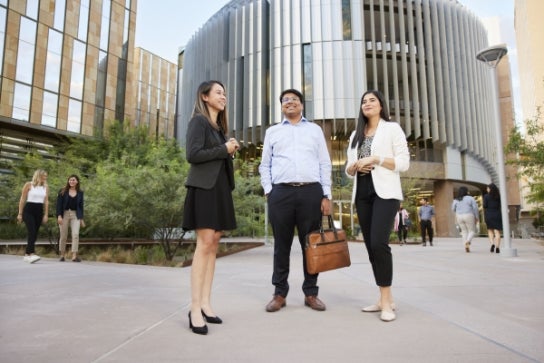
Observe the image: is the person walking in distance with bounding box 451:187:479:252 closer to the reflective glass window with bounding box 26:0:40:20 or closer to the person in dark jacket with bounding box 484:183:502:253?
the person in dark jacket with bounding box 484:183:502:253

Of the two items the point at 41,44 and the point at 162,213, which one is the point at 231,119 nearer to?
the point at 41,44

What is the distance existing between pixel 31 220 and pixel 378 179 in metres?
6.99

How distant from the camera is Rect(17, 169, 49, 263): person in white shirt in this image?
741 centimetres

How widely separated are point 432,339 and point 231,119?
29580 mm

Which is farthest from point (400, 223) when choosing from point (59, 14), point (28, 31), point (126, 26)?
point (126, 26)

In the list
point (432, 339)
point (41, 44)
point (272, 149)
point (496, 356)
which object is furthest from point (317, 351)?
point (41, 44)

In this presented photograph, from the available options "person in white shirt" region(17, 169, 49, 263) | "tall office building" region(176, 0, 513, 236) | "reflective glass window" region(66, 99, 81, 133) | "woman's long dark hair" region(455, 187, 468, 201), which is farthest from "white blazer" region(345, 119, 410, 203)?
"reflective glass window" region(66, 99, 81, 133)

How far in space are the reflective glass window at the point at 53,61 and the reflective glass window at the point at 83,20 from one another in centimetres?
169

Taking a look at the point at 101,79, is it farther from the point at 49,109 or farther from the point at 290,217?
the point at 290,217

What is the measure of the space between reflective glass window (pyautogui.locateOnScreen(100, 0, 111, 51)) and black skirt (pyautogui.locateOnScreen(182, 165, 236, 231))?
98.8ft

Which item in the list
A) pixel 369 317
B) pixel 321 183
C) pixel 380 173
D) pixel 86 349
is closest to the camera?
pixel 86 349

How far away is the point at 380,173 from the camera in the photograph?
318 centimetres

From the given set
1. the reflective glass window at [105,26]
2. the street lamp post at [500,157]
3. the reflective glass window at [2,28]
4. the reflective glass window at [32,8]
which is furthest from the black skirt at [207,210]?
the reflective glass window at [105,26]

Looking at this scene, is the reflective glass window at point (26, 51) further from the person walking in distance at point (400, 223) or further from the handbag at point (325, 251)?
the handbag at point (325, 251)
